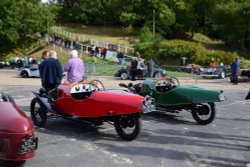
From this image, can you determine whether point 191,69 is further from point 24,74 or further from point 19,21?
point 19,21

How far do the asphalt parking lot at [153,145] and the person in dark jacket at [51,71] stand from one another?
3.22 feet

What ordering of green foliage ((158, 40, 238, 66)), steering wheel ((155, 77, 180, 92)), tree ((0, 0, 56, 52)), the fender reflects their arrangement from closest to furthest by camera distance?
the fender → steering wheel ((155, 77, 180, 92)) → green foliage ((158, 40, 238, 66)) → tree ((0, 0, 56, 52))

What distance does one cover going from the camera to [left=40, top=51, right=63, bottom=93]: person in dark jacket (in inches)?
438

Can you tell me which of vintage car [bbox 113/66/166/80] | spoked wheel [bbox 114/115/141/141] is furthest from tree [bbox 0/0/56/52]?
spoked wheel [bbox 114/115/141/141]

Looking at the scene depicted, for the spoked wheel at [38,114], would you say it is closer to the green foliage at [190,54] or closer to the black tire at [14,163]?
the black tire at [14,163]

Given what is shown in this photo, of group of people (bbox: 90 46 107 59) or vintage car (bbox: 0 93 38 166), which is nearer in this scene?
vintage car (bbox: 0 93 38 166)

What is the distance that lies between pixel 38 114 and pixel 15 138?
447cm

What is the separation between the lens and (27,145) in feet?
21.7

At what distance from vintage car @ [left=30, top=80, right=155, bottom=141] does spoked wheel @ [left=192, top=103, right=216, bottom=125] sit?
2.42 meters

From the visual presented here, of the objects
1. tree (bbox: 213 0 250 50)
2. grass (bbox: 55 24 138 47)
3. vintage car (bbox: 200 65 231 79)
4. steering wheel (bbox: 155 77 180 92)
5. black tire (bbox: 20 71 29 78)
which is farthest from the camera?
grass (bbox: 55 24 138 47)

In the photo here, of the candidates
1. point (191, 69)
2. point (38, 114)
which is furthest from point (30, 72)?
point (38, 114)

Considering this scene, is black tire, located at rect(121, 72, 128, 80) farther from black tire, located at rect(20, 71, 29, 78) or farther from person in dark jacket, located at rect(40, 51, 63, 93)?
person in dark jacket, located at rect(40, 51, 63, 93)

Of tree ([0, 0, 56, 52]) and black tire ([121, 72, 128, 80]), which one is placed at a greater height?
tree ([0, 0, 56, 52])

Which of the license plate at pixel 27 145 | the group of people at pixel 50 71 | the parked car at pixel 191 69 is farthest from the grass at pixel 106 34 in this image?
the license plate at pixel 27 145
